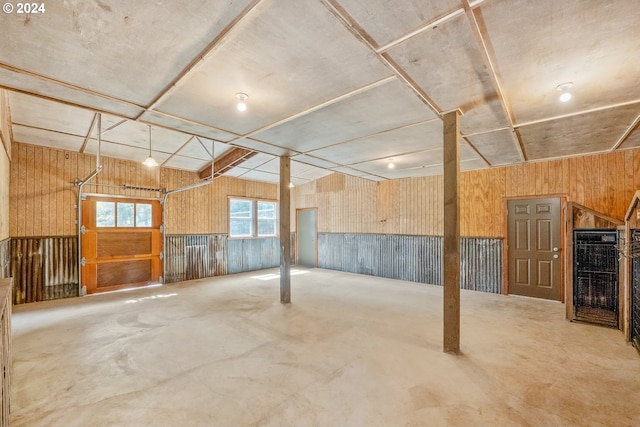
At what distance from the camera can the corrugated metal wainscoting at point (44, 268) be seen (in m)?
4.85

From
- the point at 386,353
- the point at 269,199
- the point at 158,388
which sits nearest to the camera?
the point at 158,388

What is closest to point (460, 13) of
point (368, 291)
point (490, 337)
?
point (490, 337)

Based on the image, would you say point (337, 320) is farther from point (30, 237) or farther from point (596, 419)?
point (30, 237)

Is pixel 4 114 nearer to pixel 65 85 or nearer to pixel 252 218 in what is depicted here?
pixel 65 85

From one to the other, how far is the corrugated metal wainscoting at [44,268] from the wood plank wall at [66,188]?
0.18 meters

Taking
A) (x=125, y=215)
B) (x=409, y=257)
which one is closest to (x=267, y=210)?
(x=125, y=215)

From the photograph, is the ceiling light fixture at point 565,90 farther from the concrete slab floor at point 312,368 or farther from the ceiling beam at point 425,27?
the concrete slab floor at point 312,368

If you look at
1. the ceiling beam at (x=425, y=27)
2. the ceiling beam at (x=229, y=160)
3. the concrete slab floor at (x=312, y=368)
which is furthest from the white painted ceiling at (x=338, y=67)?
the concrete slab floor at (x=312, y=368)

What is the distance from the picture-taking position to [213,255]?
748 centimetres

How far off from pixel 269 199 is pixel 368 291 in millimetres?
4639

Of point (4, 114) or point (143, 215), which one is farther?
point (143, 215)

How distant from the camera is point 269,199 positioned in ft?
29.4

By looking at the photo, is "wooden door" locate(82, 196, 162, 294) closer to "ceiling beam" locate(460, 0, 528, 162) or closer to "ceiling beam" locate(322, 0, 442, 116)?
"ceiling beam" locate(322, 0, 442, 116)

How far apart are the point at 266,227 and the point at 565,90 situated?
771 cm
